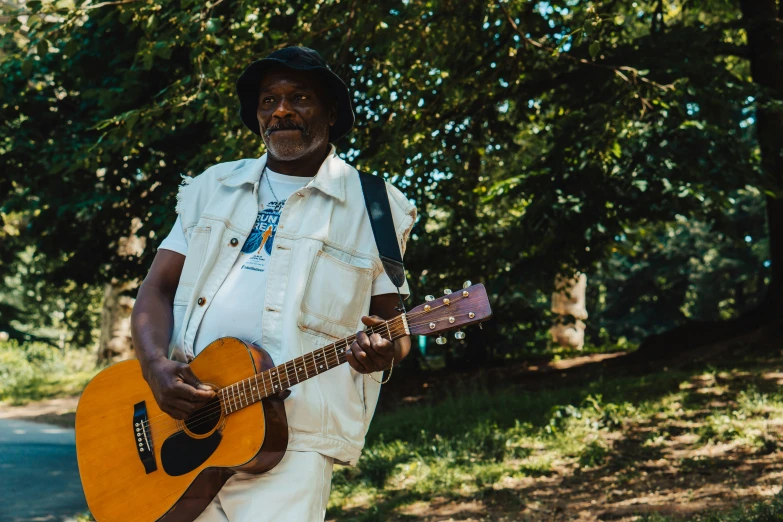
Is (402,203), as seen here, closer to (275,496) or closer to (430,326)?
(430,326)

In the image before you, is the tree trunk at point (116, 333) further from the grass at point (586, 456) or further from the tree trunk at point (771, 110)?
the tree trunk at point (771, 110)

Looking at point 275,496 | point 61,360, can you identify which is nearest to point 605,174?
point 275,496

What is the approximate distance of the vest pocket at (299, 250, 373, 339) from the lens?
117 inches

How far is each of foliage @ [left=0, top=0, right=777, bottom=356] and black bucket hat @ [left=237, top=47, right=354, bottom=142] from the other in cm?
315

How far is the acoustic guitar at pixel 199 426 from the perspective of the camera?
2.75 meters

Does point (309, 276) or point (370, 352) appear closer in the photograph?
point (370, 352)

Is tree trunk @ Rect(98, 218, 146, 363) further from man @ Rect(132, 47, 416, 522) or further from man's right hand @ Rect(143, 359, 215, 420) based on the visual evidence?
man's right hand @ Rect(143, 359, 215, 420)

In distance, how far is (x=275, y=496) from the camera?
9.20ft

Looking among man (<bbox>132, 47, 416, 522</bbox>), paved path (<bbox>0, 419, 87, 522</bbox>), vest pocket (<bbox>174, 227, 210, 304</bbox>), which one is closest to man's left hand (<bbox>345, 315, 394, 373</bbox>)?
man (<bbox>132, 47, 416, 522</bbox>)

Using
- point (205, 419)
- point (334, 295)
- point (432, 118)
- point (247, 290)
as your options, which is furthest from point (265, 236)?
point (432, 118)

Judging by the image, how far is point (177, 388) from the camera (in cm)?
291

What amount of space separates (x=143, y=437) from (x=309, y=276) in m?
0.82

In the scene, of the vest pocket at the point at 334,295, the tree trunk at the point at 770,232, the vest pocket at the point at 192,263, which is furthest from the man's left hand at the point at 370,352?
the tree trunk at the point at 770,232

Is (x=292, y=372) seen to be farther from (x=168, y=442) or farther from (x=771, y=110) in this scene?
(x=771, y=110)
